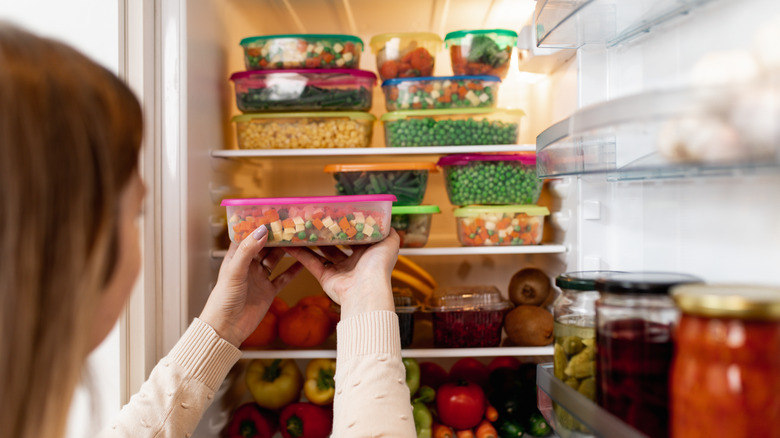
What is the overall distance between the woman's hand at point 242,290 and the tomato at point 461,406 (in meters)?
0.57

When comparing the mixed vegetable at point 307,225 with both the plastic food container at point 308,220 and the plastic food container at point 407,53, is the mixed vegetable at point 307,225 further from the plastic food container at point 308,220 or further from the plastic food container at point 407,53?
the plastic food container at point 407,53

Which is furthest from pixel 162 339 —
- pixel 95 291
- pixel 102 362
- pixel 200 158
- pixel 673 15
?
pixel 673 15

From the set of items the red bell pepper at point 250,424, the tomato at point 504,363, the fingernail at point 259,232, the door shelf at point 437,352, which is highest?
the fingernail at point 259,232

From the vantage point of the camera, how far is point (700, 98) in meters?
0.47

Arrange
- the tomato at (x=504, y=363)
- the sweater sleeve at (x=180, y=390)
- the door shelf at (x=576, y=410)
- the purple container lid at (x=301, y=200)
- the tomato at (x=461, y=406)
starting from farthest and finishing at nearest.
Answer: the tomato at (x=504, y=363) → the tomato at (x=461, y=406) → the purple container lid at (x=301, y=200) → the sweater sleeve at (x=180, y=390) → the door shelf at (x=576, y=410)

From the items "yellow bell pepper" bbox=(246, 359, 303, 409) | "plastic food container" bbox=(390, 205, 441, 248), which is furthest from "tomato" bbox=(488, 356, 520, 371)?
"yellow bell pepper" bbox=(246, 359, 303, 409)

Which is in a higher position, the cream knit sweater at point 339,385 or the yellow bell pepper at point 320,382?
the cream knit sweater at point 339,385

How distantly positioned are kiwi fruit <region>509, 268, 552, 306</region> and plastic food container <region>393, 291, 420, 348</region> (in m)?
0.29

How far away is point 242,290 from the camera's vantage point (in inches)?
45.1

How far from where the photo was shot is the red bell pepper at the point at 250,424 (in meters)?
1.50

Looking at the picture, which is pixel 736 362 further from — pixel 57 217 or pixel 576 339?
pixel 57 217

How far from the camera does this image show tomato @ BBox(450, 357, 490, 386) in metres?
1.66

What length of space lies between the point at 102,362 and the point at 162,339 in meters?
0.15

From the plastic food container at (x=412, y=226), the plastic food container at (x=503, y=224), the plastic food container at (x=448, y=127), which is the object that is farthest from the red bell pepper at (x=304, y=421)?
the plastic food container at (x=448, y=127)
